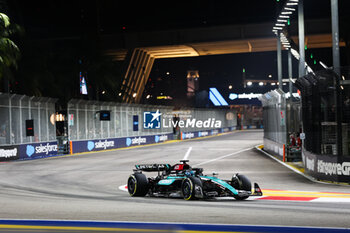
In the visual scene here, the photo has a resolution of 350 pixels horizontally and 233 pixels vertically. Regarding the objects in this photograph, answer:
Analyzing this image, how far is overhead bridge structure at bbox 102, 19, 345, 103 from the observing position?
56781 millimetres

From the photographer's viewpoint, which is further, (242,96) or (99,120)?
(242,96)

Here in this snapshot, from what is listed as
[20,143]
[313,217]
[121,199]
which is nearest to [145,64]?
[20,143]

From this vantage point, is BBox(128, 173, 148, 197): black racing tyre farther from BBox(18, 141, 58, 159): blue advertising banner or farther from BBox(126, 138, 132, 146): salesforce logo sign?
BBox(126, 138, 132, 146): salesforce logo sign

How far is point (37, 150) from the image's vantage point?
36.3 metres

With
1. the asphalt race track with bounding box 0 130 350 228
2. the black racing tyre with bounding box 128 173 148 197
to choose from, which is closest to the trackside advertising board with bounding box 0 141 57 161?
the asphalt race track with bounding box 0 130 350 228

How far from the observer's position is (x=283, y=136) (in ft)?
98.4

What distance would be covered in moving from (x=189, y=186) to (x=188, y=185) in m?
0.06

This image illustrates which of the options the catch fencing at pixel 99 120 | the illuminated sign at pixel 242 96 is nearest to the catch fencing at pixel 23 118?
the catch fencing at pixel 99 120

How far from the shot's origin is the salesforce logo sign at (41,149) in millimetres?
35244

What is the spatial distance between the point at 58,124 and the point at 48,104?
72.4 feet

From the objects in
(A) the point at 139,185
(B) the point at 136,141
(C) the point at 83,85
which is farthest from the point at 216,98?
(A) the point at 139,185

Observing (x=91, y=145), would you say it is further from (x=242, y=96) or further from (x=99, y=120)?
(x=242, y=96)

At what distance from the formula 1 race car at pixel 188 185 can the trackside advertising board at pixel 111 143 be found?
2703cm

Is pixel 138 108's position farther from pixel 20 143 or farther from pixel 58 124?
pixel 20 143
